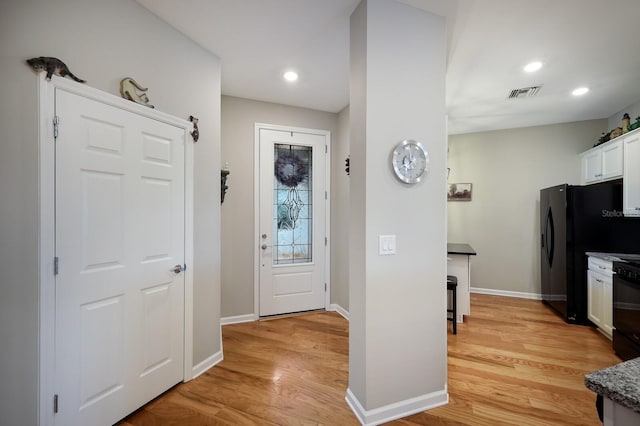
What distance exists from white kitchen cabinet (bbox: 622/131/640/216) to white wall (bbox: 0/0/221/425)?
4.66 meters

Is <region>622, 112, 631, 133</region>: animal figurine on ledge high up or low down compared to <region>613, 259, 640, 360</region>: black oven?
up

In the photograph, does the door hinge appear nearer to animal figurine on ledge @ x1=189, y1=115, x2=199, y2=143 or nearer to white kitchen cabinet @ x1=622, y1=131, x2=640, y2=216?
animal figurine on ledge @ x1=189, y1=115, x2=199, y2=143

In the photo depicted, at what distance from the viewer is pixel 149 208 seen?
192cm

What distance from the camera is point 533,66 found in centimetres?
258

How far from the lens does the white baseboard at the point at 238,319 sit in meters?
3.31

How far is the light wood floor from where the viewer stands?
1.81 m

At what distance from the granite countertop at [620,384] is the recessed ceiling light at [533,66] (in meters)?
2.79

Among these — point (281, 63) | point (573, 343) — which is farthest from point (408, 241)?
point (573, 343)

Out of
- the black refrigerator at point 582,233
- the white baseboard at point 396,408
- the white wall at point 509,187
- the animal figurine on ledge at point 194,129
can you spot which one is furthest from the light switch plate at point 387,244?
the white wall at point 509,187

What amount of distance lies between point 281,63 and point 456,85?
75.5 inches

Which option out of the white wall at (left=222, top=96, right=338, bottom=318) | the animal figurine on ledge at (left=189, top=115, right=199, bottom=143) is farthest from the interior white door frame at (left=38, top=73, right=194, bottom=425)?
the white wall at (left=222, top=96, right=338, bottom=318)

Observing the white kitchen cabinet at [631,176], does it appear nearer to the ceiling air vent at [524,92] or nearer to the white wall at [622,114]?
the white wall at [622,114]

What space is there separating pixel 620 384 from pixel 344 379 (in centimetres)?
191

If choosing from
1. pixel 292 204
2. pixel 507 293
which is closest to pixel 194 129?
pixel 292 204
